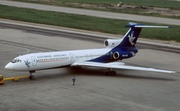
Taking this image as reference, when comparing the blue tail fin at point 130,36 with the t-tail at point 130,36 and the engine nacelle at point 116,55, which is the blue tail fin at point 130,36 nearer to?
the t-tail at point 130,36

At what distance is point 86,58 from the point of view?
156ft

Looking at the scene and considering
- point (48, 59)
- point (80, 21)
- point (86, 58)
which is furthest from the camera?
point (80, 21)

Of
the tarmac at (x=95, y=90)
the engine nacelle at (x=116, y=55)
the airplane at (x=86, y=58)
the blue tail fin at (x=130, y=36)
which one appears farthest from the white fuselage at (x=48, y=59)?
the blue tail fin at (x=130, y=36)

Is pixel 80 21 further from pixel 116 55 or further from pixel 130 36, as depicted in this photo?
pixel 116 55

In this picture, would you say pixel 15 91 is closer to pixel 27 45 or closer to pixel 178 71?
pixel 178 71

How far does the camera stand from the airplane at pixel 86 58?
42.5 meters

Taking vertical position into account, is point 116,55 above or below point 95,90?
above

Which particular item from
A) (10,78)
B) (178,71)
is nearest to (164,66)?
(178,71)

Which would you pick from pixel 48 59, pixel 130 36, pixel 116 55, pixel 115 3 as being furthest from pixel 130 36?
pixel 115 3

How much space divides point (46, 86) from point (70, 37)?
31160 millimetres

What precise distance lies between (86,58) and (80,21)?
134 ft

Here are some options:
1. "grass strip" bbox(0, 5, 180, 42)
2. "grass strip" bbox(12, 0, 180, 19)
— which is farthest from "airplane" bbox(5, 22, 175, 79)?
"grass strip" bbox(12, 0, 180, 19)

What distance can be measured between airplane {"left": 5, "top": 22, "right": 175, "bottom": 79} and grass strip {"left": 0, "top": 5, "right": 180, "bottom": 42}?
22920mm

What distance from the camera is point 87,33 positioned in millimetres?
76438
